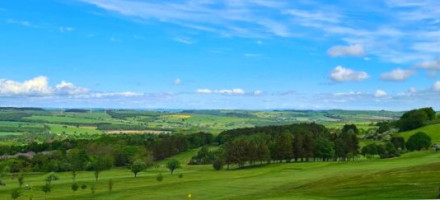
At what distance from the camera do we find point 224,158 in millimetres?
141250

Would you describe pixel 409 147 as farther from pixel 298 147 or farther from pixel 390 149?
pixel 298 147

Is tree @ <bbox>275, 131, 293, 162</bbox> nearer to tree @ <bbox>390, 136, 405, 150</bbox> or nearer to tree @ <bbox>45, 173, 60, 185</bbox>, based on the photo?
tree @ <bbox>390, 136, 405, 150</bbox>

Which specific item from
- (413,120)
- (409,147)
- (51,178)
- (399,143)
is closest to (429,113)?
(413,120)

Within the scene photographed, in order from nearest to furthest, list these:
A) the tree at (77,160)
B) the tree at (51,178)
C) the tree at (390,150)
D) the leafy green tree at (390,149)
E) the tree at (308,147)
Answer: the tree at (51,178)
the tree at (390,150)
the leafy green tree at (390,149)
the tree at (308,147)
the tree at (77,160)

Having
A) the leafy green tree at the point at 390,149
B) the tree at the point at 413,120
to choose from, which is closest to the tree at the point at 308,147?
the leafy green tree at the point at 390,149

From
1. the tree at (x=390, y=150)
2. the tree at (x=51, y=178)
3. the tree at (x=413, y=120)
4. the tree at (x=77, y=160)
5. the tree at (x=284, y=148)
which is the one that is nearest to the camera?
the tree at (x=51, y=178)

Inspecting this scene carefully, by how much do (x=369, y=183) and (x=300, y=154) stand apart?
294 feet

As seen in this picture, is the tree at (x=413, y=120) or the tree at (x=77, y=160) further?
the tree at (x=413, y=120)

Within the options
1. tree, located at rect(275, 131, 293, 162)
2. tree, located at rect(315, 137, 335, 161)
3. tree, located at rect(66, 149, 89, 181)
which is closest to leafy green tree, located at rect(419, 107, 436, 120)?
tree, located at rect(315, 137, 335, 161)

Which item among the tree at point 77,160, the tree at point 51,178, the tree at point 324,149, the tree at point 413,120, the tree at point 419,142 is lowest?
the tree at point 77,160

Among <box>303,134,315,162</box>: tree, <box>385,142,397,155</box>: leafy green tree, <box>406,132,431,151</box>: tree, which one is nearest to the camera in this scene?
<box>385,142,397,155</box>: leafy green tree

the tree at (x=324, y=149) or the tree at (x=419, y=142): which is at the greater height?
the tree at (x=419, y=142)

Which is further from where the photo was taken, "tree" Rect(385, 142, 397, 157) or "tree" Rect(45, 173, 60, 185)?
"tree" Rect(385, 142, 397, 157)

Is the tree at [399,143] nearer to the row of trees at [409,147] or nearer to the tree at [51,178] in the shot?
the row of trees at [409,147]
